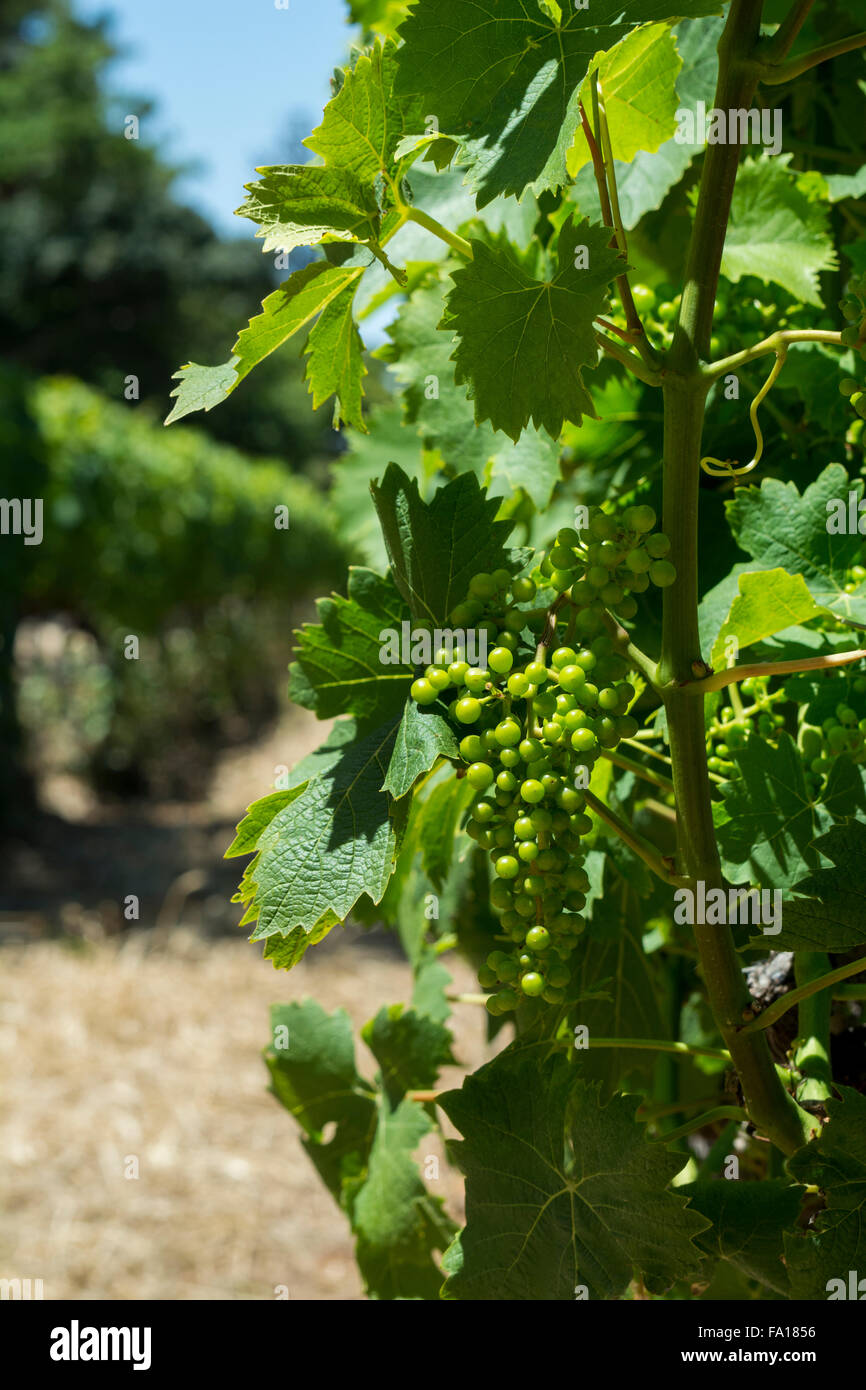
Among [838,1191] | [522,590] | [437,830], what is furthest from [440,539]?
[838,1191]

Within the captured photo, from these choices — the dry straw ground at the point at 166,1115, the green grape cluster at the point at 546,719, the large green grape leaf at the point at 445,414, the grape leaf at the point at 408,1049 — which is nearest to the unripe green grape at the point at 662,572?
the green grape cluster at the point at 546,719

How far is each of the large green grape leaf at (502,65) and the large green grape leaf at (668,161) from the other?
9.3 inches

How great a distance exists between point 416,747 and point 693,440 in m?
0.22

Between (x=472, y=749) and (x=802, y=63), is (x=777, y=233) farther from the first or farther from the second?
(x=472, y=749)

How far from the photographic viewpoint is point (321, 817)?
2.15 feet

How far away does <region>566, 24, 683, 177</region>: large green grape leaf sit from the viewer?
70 cm

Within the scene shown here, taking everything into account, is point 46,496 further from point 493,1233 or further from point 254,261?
point 254,261

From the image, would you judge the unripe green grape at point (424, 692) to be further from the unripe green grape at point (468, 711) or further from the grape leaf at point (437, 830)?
the grape leaf at point (437, 830)

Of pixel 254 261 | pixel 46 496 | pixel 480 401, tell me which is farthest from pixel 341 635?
pixel 254 261

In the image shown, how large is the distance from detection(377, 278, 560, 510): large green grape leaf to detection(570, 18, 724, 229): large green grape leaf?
17cm

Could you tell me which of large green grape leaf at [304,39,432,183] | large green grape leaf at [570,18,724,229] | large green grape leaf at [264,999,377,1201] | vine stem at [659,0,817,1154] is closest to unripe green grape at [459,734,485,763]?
vine stem at [659,0,817,1154]

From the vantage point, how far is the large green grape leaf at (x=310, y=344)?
648mm

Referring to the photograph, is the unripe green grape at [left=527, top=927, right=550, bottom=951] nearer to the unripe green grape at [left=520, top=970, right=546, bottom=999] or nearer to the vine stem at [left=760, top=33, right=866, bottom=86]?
the unripe green grape at [left=520, top=970, right=546, bottom=999]
